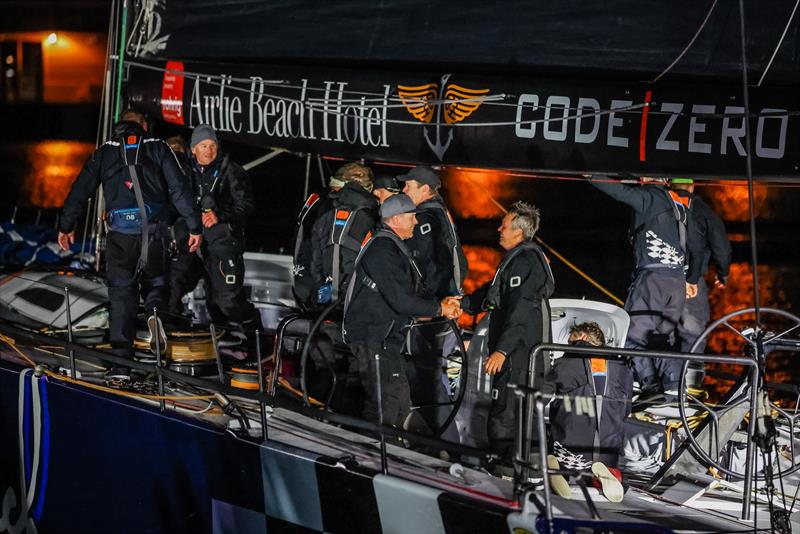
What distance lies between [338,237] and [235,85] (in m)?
1.34

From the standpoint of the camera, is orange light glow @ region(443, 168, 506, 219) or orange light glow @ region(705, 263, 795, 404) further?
orange light glow @ region(443, 168, 506, 219)

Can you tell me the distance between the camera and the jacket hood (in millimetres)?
7176

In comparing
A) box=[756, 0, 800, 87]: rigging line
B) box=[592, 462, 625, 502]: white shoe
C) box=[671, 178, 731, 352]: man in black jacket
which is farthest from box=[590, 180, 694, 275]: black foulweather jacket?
box=[592, 462, 625, 502]: white shoe

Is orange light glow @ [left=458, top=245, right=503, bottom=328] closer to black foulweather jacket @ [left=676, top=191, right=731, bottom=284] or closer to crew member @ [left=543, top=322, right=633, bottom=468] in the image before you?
black foulweather jacket @ [left=676, top=191, right=731, bottom=284]

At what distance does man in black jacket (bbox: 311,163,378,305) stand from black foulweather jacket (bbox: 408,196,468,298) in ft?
1.25

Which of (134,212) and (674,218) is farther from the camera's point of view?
(674,218)

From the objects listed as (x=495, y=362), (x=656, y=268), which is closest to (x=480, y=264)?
(x=656, y=268)

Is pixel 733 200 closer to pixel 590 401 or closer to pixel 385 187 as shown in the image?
pixel 385 187

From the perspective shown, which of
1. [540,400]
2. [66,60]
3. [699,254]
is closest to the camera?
[540,400]

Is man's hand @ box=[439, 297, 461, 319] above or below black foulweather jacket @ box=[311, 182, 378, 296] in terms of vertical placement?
below

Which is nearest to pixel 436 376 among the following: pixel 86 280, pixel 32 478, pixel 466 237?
pixel 32 478

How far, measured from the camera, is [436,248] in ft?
23.0

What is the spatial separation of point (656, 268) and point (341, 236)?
1973mm

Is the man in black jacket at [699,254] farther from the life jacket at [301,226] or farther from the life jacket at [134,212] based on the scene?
the life jacket at [134,212]
